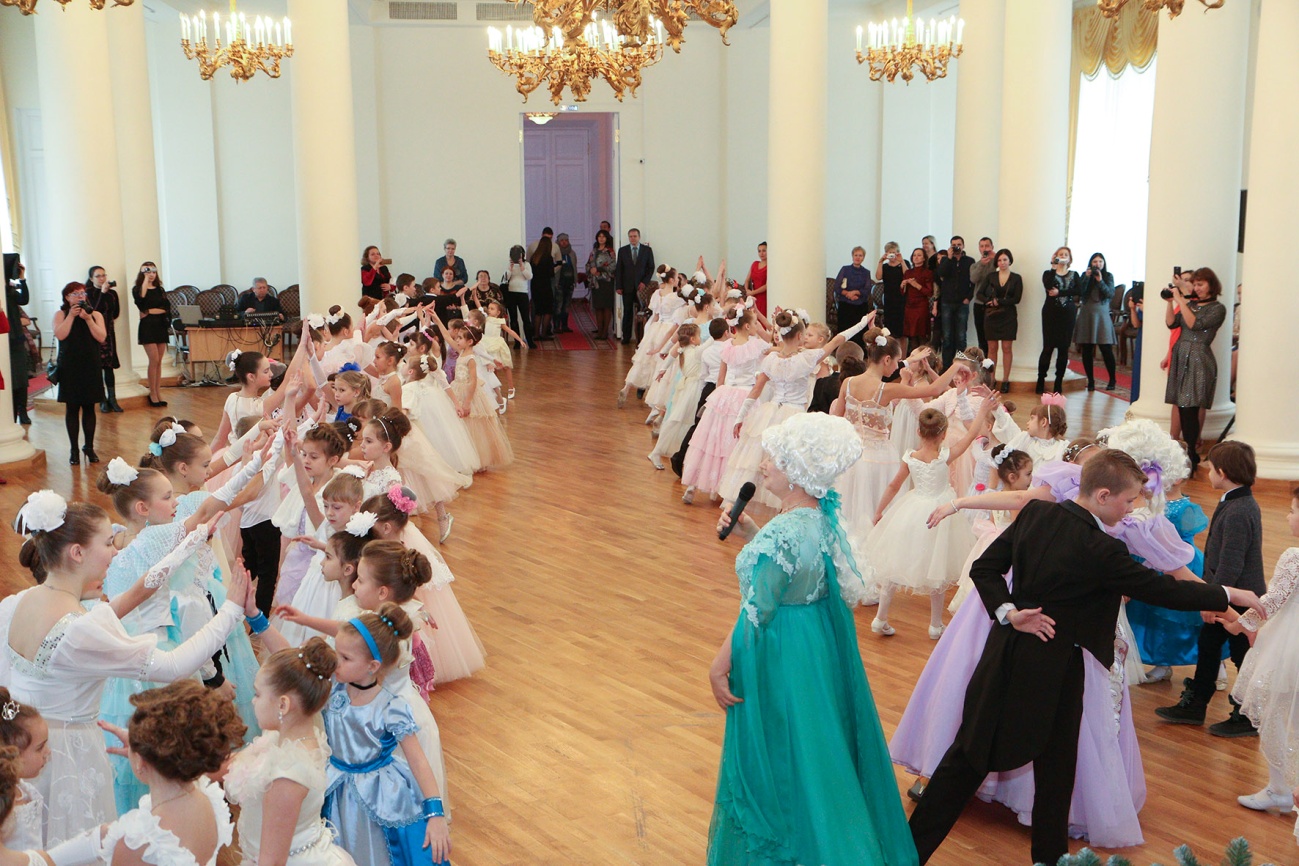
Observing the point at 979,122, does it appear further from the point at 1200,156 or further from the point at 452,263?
the point at 452,263

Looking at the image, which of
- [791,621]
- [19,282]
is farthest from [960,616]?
[19,282]

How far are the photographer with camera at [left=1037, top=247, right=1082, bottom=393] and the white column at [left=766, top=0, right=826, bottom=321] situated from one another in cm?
272

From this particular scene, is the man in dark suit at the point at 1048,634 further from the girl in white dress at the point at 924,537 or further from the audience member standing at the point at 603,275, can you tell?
the audience member standing at the point at 603,275

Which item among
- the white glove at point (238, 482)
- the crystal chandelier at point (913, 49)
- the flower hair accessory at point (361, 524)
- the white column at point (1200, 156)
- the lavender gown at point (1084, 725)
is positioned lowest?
the lavender gown at point (1084, 725)

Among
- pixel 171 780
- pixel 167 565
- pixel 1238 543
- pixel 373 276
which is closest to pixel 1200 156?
pixel 1238 543

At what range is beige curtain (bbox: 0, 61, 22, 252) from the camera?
16.6m

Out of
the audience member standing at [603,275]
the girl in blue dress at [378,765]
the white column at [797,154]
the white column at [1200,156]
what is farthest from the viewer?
the audience member standing at [603,275]

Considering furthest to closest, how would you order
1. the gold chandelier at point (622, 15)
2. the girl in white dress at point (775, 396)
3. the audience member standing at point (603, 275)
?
the audience member standing at point (603, 275) < the girl in white dress at point (775, 396) < the gold chandelier at point (622, 15)

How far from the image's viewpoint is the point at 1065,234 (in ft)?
56.2

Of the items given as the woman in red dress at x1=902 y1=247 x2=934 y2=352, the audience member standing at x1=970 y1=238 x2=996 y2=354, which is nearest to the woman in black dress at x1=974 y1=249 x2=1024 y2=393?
the audience member standing at x1=970 y1=238 x2=996 y2=354

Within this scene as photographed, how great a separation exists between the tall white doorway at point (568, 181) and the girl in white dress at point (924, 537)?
1685cm

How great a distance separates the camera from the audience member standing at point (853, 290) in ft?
52.4

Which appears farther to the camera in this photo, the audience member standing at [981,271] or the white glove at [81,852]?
the audience member standing at [981,271]

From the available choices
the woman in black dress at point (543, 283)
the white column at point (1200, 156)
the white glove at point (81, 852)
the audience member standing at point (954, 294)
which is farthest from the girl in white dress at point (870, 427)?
the woman in black dress at point (543, 283)
